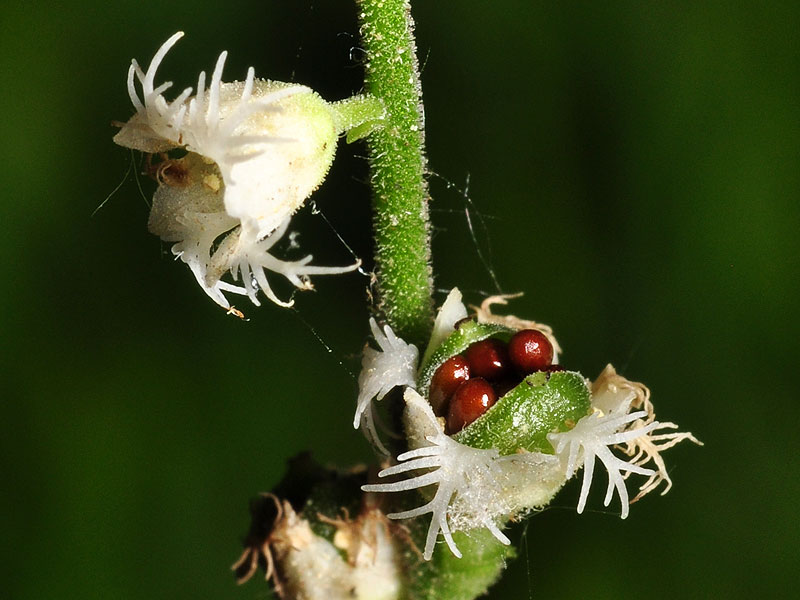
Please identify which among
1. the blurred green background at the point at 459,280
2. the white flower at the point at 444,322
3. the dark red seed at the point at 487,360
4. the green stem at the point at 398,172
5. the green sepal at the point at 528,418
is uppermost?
the green stem at the point at 398,172

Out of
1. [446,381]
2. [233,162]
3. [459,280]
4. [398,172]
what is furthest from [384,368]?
[459,280]

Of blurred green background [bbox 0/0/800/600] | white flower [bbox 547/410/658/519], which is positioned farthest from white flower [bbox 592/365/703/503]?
blurred green background [bbox 0/0/800/600]

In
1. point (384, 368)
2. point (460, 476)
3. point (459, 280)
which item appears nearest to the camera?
point (460, 476)

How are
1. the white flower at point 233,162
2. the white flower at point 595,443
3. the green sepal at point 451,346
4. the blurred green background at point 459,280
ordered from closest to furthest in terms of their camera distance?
the white flower at point 233,162 → the white flower at point 595,443 → the green sepal at point 451,346 → the blurred green background at point 459,280

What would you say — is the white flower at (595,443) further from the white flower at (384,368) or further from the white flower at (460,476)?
the white flower at (384,368)

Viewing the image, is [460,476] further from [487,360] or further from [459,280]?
[459,280]

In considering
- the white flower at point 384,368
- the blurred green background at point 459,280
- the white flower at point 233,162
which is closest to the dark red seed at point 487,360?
the white flower at point 384,368

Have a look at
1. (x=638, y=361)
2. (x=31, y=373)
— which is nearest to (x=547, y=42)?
(x=638, y=361)
